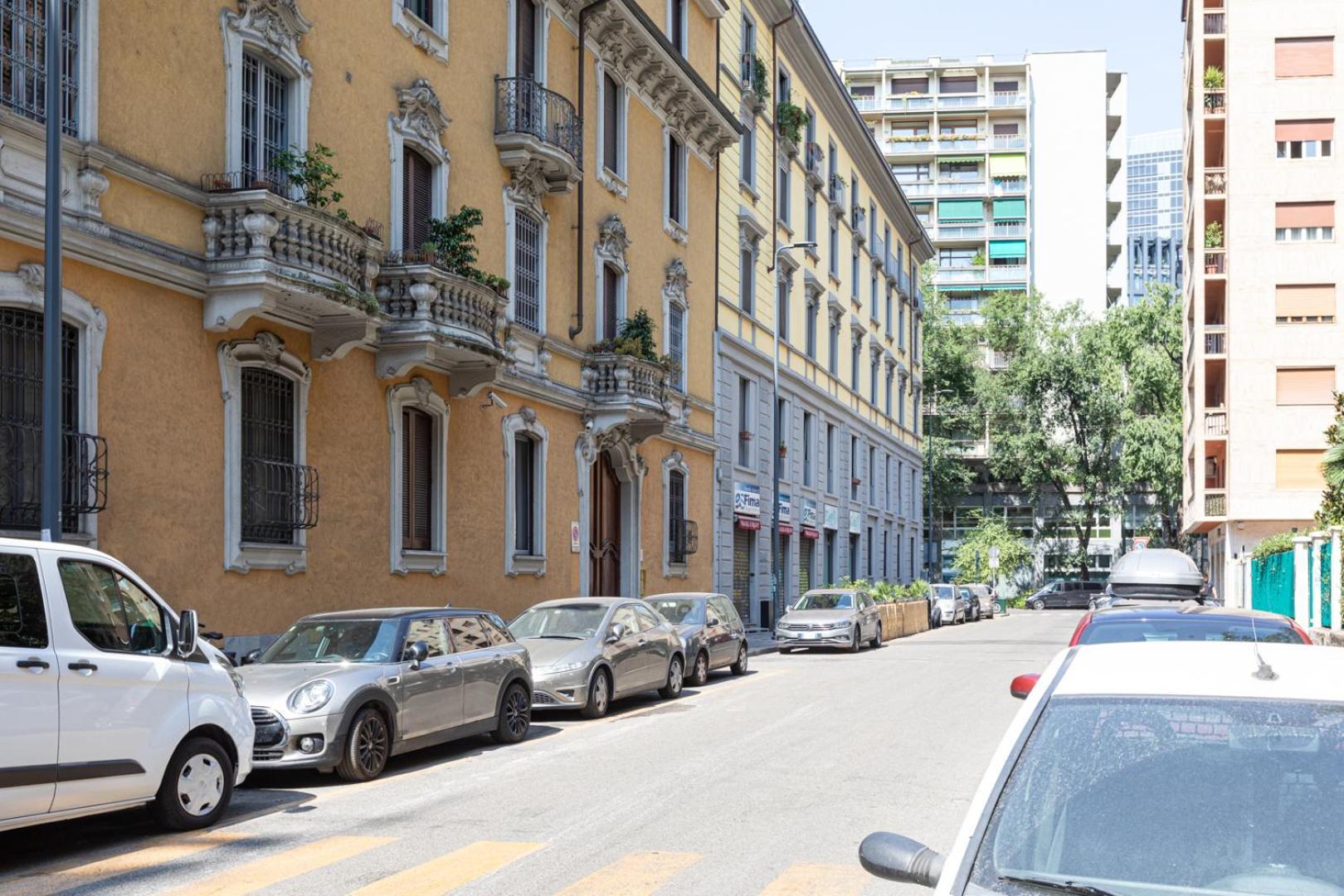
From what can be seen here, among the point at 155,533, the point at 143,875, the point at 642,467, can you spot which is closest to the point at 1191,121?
the point at 642,467

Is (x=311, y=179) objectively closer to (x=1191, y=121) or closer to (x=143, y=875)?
(x=143, y=875)

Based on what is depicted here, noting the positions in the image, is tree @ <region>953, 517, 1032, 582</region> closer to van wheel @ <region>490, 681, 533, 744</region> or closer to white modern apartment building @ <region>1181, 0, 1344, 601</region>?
white modern apartment building @ <region>1181, 0, 1344, 601</region>

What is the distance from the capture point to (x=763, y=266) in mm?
40031

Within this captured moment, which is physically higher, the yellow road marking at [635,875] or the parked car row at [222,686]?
the parked car row at [222,686]

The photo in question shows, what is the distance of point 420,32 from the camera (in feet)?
67.3

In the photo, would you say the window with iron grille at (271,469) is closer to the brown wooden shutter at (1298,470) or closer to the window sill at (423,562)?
the window sill at (423,562)

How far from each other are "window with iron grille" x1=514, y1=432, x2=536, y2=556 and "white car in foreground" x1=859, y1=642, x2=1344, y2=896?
808 inches

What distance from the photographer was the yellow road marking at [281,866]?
7508 millimetres

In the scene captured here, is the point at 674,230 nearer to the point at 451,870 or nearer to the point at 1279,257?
the point at 451,870

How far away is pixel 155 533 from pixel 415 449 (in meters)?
6.18

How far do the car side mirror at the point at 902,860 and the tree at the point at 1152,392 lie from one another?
68.3 metres

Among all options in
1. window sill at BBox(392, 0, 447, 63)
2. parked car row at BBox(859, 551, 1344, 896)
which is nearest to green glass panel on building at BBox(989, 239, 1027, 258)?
window sill at BBox(392, 0, 447, 63)

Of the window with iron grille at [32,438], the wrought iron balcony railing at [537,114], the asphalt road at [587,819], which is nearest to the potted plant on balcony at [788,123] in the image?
the wrought iron balcony railing at [537,114]

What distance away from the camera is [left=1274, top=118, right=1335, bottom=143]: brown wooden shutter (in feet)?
163
